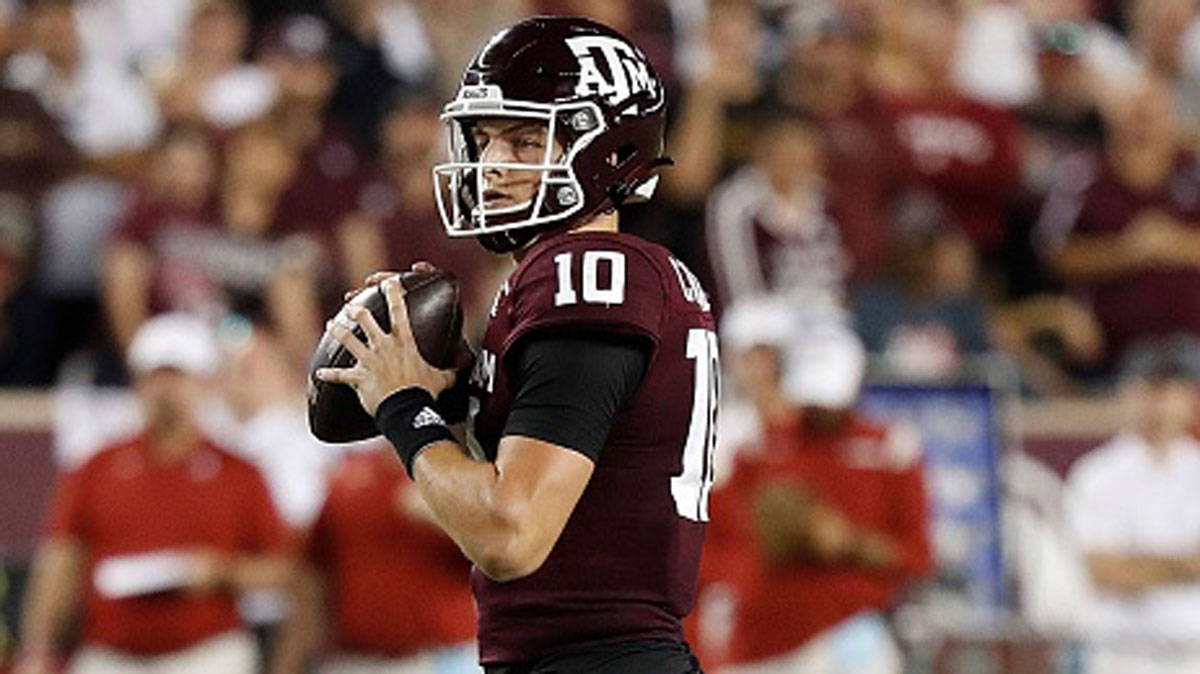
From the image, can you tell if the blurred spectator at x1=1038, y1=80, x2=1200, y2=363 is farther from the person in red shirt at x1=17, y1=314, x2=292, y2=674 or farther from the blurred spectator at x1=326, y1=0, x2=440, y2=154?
the person in red shirt at x1=17, y1=314, x2=292, y2=674

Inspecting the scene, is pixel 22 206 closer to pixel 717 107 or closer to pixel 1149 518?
pixel 717 107

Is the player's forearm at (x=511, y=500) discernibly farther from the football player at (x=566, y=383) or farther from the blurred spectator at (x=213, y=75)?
the blurred spectator at (x=213, y=75)

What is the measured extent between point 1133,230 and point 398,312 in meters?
7.47

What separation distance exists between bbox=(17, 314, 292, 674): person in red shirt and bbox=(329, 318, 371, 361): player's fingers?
4.54m

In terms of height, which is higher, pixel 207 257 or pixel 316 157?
pixel 316 157

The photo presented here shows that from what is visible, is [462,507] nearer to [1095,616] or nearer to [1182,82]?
[1095,616]

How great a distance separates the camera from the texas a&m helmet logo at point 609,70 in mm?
3832

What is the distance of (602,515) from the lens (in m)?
3.62

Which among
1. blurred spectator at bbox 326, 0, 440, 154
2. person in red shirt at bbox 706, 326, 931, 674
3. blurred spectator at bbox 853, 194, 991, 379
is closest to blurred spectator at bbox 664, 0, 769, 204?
blurred spectator at bbox 853, 194, 991, 379

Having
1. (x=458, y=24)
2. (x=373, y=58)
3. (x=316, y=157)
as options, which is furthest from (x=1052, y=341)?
(x=316, y=157)

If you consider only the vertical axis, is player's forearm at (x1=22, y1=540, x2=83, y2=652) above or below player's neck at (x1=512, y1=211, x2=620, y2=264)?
below

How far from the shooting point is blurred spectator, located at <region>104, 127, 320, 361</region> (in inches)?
364

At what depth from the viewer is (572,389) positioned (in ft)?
11.5

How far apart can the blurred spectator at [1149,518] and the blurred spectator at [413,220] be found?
2625 millimetres
